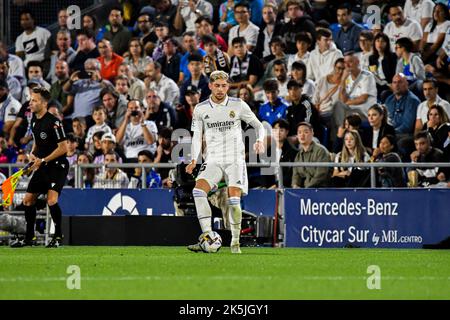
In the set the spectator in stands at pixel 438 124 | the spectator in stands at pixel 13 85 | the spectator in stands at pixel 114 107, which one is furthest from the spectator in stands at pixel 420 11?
the spectator in stands at pixel 13 85

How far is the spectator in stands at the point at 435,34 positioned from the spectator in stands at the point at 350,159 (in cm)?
269

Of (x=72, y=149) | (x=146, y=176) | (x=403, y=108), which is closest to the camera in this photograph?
(x=403, y=108)

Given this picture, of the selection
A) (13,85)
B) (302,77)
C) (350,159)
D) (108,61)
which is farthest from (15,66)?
(350,159)

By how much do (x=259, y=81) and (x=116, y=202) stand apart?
4371mm

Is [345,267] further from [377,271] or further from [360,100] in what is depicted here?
[360,100]

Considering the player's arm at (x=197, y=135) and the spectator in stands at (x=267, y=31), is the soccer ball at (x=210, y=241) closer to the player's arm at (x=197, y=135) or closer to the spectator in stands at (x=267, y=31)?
the player's arm at (x=197, y=135)

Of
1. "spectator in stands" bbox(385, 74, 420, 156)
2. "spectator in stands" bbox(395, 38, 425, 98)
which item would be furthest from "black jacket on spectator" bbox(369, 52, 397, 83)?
"spectator in stands" bbox(385, 74, 420, 156)

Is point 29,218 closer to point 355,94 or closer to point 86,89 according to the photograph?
point 355,94

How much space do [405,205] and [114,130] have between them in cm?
756

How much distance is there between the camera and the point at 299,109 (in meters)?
19.3

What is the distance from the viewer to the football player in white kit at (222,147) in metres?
14.1

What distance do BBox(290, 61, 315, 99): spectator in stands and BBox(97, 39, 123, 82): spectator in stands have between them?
15.9 feet

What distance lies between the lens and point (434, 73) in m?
19.3

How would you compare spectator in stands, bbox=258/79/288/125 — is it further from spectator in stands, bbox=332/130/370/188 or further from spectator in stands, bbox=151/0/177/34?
spectator in stands, bbox=151/0/177/34
